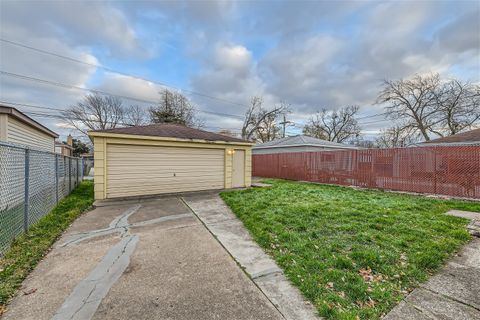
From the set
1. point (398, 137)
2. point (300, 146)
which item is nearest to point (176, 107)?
point (300, 146)

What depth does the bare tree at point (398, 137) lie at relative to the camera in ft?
78.2

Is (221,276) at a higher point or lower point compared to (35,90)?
lower

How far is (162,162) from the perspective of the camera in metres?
8.28

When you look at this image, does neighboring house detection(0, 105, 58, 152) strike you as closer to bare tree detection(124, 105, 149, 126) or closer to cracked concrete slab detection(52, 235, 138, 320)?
cracked concrete slab detection(52, 235, 138, 320)

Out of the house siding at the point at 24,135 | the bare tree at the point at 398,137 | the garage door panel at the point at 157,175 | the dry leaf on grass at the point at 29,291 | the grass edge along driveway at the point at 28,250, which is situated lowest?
the dry leaf on grass at the point at 29,291

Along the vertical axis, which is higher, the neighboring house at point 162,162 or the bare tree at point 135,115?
the bare tree at point 135,115

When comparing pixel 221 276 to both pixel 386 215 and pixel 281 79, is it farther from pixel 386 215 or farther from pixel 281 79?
pixel 281 79

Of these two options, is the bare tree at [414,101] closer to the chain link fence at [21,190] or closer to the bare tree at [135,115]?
the bare tree at [135,115]

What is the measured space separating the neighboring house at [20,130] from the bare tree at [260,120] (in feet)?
79.3

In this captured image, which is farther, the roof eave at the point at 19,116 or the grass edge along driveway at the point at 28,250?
the roof eave at the point at 19,116

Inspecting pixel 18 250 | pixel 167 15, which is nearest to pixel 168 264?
pixel 18 250

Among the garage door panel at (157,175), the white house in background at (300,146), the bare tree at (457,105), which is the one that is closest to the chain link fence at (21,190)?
the garage door panel at (157,175)

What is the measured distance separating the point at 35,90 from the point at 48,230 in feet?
62.1

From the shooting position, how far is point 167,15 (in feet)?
28.0
